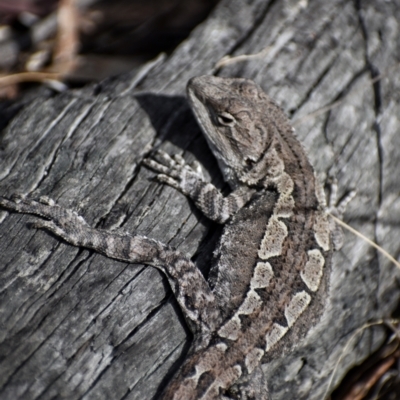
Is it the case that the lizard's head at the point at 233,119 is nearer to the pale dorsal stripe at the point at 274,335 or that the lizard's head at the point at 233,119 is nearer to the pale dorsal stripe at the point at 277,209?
the pale dorsal stripe at the point at 277,209

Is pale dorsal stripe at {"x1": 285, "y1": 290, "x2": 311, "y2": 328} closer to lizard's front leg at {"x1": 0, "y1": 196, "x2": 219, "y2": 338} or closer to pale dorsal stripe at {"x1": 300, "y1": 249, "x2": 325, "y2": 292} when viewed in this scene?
pale dorsal stripe at {"x1": 300, "y1": 249, "x2": 325, "y2": 292}

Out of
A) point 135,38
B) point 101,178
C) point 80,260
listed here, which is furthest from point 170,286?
point 135,38

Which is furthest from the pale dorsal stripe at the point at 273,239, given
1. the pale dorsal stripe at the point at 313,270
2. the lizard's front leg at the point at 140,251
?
the lizard's front leg at the point at 140,251

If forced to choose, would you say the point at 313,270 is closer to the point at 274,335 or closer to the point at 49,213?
the point at 274,335

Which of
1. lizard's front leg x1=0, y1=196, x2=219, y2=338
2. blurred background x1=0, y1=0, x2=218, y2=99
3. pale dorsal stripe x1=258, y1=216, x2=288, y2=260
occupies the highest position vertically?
blurred background x1=0, y1=0, x2=218, y2=99

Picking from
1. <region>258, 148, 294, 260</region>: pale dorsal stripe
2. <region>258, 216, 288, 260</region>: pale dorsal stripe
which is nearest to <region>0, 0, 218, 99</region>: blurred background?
<region>258, 148, 294, 260</region>: pale dorsal stripe

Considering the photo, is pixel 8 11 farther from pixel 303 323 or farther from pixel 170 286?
pixel 303 323

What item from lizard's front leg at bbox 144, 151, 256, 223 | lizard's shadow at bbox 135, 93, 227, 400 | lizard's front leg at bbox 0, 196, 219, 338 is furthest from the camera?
lizard's shadow at bbox 135, 93, 227, 400
